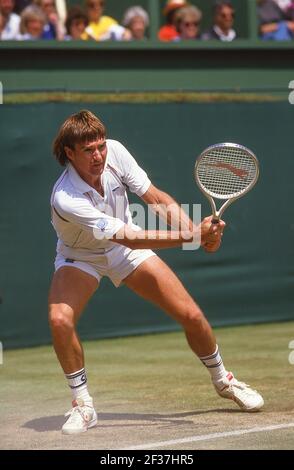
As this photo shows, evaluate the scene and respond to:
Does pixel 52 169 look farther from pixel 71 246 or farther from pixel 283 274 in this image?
pixel 71 246

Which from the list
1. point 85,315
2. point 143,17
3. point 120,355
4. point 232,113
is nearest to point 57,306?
point 120,355

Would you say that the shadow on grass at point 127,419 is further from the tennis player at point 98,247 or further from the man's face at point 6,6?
the man's face at point 6,6

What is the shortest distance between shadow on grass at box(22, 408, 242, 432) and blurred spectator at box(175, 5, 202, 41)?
22.4ft

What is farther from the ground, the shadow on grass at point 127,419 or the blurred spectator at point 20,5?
the blurred spectator at point 20,5

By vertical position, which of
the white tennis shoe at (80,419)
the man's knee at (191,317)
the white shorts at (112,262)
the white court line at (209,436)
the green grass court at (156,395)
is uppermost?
the white shorts at (112,262)

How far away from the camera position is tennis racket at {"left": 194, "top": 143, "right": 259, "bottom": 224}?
5.91m

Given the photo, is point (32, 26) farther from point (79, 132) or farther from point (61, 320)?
point (61, 320)

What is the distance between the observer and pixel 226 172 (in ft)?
19.7

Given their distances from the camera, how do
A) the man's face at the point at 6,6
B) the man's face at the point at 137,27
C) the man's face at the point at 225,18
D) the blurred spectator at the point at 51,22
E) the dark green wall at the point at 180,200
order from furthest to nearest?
1. the man's face at the point at 225,18
2. the man's face at the point at 137,27
3. the blurred spectator at the point at 51,22
4. the man's face at the point at 6,6
5. the dark green wall at the point at 180,200

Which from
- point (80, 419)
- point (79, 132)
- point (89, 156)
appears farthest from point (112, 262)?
point (80, 419)

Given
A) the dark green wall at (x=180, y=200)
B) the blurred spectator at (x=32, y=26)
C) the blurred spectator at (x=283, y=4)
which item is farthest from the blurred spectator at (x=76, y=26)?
the blurred spectator at (x=283, y=4)

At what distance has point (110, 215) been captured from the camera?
5.98 m

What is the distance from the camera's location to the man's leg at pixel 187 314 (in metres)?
5.95

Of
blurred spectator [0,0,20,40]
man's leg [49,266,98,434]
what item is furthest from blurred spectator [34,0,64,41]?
man's leg [49,266,98,434]
